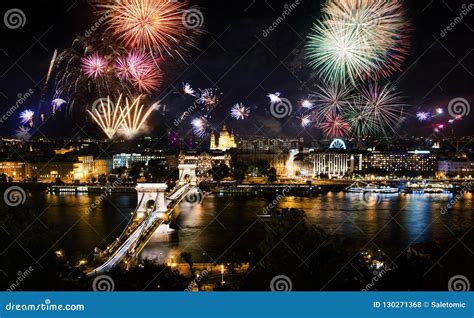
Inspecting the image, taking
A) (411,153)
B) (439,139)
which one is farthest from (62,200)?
(439,139)

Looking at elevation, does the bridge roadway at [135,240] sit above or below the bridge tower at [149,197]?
below

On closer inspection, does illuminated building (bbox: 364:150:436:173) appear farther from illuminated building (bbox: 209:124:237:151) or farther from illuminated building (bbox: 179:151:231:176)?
illuminated building (bbox: 209:124:237:151)

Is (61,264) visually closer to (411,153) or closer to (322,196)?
(322,196)

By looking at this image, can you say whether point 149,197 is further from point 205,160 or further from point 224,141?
point 224,141

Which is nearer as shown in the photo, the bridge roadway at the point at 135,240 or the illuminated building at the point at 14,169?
the bridge roadway at the point at 135,240

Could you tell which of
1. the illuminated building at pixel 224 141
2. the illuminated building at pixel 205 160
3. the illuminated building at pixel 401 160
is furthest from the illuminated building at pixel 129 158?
the illuminated building at pixel 401 160

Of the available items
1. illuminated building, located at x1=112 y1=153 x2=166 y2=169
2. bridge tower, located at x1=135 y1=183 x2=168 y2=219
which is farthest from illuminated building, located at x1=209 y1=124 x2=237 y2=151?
bridge tower, located at x1=135 y1=183 x2=168 y2=219

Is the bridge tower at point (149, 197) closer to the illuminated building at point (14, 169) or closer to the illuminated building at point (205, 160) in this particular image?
the illuminated building at point (14, 169)

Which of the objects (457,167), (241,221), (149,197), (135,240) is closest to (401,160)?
(457,167)
